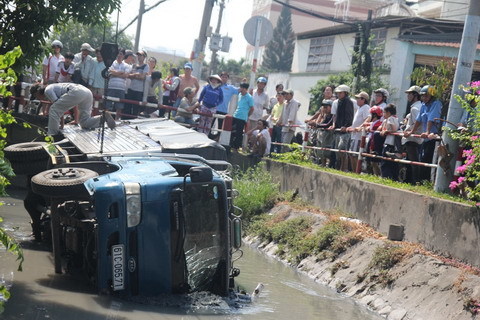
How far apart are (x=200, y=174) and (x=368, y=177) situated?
18.7 ft

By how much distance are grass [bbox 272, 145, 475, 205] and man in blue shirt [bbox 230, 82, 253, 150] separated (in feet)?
4.14

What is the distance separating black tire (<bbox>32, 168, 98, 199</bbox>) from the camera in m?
9.62

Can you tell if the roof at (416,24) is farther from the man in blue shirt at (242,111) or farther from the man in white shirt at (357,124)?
the man in white shirt at (357,124)

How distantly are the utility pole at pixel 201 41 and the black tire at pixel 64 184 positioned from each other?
16292 mm

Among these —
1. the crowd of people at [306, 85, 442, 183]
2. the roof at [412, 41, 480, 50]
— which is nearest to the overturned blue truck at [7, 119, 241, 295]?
the crowd of people at [306, 85, 442, 183]

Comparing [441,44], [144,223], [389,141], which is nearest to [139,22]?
[441,44]

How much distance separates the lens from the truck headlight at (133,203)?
909cm

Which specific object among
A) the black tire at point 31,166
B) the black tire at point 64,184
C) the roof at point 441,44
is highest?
the roof at point 441,44

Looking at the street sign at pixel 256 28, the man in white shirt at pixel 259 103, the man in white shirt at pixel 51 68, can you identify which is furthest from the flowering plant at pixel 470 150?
the man in white shirt at pixel 51 68

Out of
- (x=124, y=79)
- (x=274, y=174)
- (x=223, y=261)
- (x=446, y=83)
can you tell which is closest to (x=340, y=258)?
(x=223, y=261)

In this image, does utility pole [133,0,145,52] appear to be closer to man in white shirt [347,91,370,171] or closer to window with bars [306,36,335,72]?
window with bars [306,36,335,72]

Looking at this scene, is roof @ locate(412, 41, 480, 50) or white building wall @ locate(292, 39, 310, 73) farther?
white building wall @ locate(292, 39, 310, 73)

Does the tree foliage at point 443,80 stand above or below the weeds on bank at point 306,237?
above

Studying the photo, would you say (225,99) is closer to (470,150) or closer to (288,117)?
(288,117)
